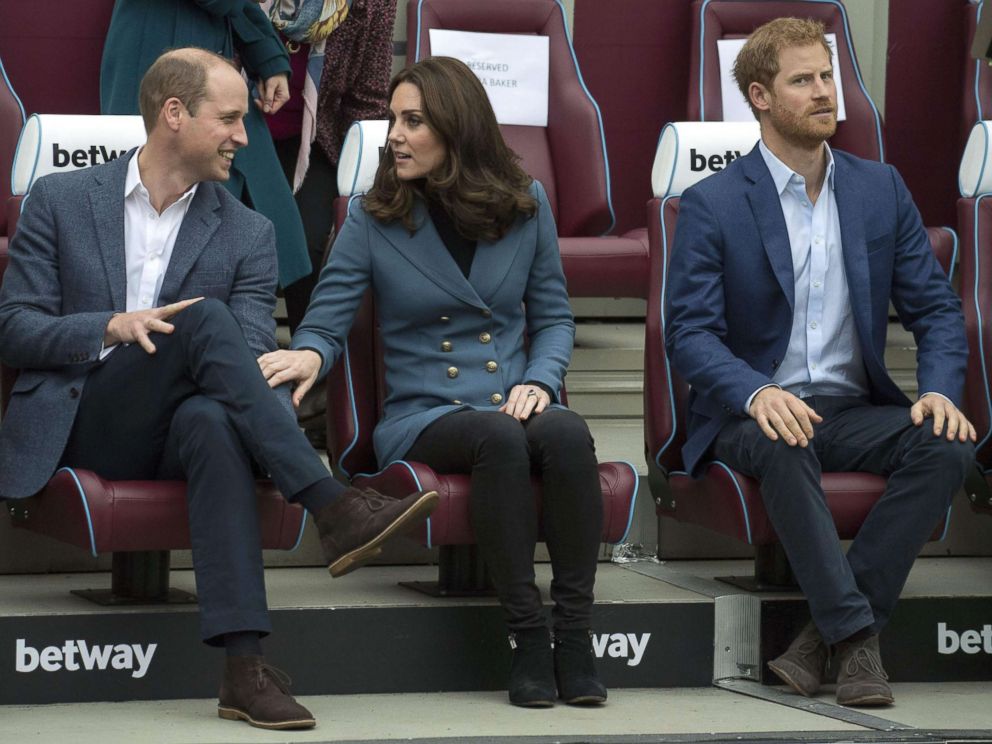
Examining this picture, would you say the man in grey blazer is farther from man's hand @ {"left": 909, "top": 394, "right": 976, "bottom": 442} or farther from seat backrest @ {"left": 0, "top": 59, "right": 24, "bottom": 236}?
man's hand @ {"left": 909, "top": 394, "right": 976, "bottom": 442}

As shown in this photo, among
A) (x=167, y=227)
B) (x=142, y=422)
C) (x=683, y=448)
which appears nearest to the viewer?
(x=142, y=422)

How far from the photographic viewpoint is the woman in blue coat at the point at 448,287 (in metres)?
3.10

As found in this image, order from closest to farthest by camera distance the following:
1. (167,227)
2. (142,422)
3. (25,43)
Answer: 1. (142,422)
2. (167,227)
3. (25,43)

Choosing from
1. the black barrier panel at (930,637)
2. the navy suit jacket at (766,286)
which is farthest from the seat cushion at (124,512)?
the black barrier panel at (930,637)

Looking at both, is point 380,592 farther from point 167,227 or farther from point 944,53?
point 944,53

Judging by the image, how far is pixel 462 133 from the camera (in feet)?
10.6

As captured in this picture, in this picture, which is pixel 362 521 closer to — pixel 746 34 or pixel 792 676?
pixel 792 676

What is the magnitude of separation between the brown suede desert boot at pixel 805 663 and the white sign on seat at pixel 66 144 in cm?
149

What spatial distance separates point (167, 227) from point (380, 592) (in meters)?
0.74

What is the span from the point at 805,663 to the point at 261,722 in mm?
945

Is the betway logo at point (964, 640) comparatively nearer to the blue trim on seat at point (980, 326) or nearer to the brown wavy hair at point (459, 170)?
the blue trim on seat at point (980, 326)

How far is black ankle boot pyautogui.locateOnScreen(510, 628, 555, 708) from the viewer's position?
2898 millimetres

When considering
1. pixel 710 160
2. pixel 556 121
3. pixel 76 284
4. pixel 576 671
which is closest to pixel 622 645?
pixel 576 671

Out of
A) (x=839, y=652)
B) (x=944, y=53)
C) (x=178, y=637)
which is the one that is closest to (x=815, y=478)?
(x=839, y=652)
